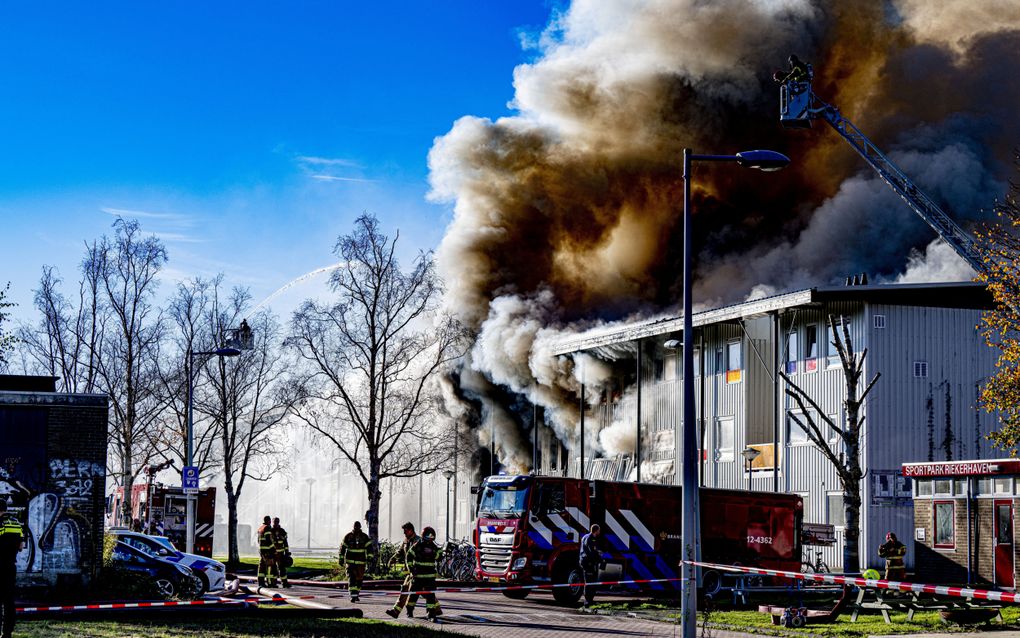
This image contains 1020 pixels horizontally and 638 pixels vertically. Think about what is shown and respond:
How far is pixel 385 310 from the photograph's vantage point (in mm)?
39469

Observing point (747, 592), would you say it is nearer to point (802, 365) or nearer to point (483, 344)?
point (802, 365)

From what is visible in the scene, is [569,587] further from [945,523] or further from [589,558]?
[945,523]

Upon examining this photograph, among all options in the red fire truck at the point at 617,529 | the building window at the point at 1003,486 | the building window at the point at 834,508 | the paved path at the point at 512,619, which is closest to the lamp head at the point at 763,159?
the paved path at the point at 512,619

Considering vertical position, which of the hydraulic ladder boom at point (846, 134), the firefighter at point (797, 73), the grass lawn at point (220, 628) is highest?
the firefighter at point (797, 73)

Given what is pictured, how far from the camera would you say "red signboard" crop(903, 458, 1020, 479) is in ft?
87.0

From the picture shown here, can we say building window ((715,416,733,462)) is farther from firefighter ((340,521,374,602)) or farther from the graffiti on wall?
the graffiti on wall

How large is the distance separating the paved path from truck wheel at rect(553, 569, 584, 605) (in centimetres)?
24

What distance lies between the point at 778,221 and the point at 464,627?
43.4 metres

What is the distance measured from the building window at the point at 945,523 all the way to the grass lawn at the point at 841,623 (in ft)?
18.4

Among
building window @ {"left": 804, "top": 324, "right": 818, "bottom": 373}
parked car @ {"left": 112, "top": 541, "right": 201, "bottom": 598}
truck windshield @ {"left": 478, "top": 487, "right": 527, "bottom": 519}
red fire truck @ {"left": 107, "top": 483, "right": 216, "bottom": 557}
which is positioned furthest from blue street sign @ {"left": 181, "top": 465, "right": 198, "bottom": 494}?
building window @ {"left": 804, "top": 324, "right": 818, "bottom": 373}

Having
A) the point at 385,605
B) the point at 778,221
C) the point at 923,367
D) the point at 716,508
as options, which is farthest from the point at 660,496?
the point at 778,221

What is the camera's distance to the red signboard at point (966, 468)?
26531 millimetres

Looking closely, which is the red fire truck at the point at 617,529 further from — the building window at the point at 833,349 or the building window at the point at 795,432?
the building window at the point at 795,432

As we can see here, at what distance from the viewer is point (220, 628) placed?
17.5 meters
